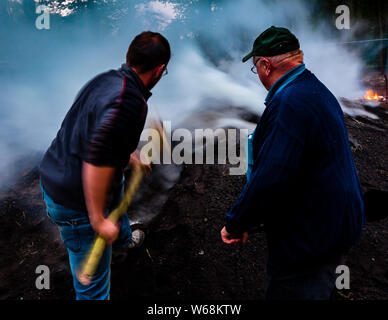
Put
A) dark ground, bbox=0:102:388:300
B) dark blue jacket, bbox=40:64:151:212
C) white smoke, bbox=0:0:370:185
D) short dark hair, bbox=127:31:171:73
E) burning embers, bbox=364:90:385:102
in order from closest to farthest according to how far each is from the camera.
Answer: dark blue jacket, bbox=40:64:151:212
short dark hair, bbox=127:31:171:73
dark ground, bbox=0:102:388:300
white smoke, bbox=0:0:370:185
burning embers, bbox=364:90:385:102

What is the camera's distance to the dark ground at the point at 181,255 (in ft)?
8.58

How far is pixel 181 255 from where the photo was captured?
2.97 metres

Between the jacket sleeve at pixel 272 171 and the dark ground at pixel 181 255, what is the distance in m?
1.18

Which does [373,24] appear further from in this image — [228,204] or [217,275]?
[217,275]

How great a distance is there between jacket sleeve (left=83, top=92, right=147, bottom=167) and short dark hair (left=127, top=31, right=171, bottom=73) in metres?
0.32

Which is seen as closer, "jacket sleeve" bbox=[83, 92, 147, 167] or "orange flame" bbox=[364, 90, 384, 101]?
"jacket sleeve" bbox=[83, 92, 147, 167]

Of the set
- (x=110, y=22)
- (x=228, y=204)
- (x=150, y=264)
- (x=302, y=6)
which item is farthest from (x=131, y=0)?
(x=150, y=264)

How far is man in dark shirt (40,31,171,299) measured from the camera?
58.1 inches

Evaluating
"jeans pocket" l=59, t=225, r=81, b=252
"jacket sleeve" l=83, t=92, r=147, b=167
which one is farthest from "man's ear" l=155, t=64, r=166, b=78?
"jeans pocket" l=59, t=225, r=81, b=252

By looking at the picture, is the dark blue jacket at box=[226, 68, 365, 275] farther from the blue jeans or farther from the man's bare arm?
the blue jeans

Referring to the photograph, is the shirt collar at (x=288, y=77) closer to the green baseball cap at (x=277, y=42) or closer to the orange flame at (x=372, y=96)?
the green baseball cap at (x=277, y=42)

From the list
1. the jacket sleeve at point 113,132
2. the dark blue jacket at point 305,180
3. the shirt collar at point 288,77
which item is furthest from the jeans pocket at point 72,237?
the shirt collar at point 288,77

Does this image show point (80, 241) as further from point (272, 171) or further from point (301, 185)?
point (301, 185)

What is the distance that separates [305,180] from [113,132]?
110 centimetres
